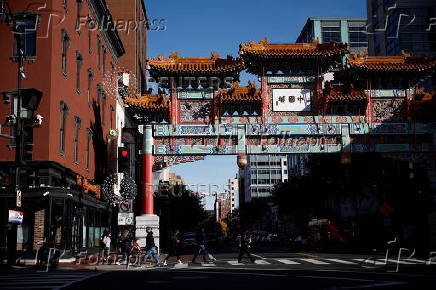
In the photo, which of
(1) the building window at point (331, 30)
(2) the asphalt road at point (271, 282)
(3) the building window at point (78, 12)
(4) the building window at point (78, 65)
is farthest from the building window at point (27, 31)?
(1) the building window at point (331, 30)

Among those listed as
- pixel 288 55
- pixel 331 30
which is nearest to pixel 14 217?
pixel 288 55

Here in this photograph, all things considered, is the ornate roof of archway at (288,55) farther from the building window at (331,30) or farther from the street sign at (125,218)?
the building window at (331,30)

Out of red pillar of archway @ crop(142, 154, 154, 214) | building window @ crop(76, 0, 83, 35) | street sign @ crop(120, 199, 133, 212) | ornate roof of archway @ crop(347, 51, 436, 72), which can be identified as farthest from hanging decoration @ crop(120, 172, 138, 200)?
ornate roof of archway @ crop(347, 51, 436, 72)

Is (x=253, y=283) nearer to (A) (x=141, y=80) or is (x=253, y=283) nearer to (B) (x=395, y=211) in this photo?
(B) (x=395, y=211)

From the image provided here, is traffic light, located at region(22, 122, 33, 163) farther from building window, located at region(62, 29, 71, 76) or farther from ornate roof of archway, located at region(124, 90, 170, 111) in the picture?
ornate roof of archway, located at region(124, 90, 170, 111)

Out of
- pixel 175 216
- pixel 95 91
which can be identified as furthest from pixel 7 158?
pixel 175 216

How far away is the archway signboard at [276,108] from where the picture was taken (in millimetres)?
32719

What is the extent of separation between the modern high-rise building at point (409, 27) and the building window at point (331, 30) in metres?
45.2

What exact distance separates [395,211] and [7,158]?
3211 cm

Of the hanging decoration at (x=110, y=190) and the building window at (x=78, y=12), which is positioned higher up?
the building window at (x=78, y=12)

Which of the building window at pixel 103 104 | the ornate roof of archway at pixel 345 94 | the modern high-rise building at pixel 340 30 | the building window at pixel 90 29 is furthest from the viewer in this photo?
the modern high-rise building at pixel 340 30

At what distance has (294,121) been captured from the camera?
1296 inches

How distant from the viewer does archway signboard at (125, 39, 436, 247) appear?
107ft

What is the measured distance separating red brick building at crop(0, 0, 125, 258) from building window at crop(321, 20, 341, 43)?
8498 cm
